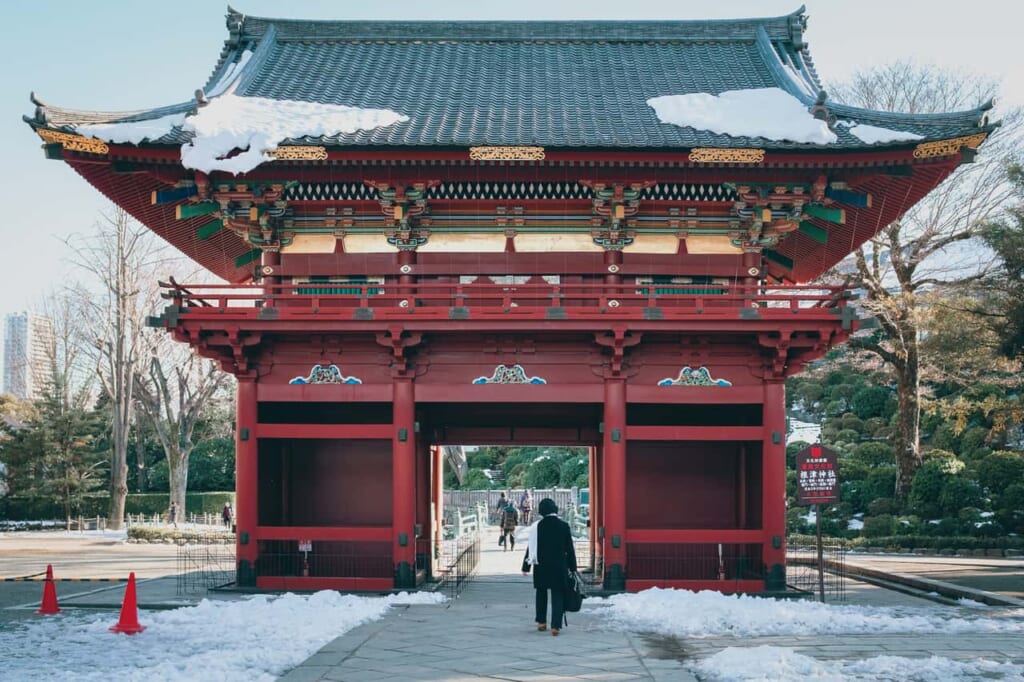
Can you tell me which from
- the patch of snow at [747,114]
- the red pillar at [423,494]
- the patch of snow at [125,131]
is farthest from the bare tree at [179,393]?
the patch of snow at [747,114]

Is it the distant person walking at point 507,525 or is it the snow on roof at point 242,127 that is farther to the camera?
the distant person walking at point 507,525

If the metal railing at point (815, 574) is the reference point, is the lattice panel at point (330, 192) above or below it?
above

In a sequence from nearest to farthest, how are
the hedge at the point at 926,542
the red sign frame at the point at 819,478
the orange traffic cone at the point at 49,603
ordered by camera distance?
1. the orange traffic cone at the point at 49,603
2. the red sign frame at the point at 819,478
3. the hedge at the point at 926,542

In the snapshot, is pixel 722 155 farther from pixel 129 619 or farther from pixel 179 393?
pixel 179 393

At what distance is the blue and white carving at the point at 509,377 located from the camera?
1870 cm

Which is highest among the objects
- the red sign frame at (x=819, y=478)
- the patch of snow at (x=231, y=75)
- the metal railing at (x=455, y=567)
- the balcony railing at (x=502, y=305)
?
the patch of snow at (x=231, y=75)

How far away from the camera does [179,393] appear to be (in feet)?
147

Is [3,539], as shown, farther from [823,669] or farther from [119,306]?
[823,669]

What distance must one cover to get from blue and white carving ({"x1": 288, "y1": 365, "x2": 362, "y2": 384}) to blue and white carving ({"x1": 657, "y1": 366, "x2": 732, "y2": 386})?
5901mm

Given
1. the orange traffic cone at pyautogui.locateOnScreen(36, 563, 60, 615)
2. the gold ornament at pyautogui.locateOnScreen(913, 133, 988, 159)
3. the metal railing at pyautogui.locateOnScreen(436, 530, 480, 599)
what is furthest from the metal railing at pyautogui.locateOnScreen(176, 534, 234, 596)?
the gold ornament at pyautogui.locateOnScreen(913, 133, 988, 159)

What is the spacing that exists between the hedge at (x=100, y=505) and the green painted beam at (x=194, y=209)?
3089 centimetres

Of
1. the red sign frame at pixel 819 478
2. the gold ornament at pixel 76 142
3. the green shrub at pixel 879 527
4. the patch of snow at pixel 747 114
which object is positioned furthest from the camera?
the green shrub at pixel 879 527

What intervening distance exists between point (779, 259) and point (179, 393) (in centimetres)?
3063

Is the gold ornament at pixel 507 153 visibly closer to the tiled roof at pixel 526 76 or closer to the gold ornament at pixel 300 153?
the tiled roof at pixel 526 76
